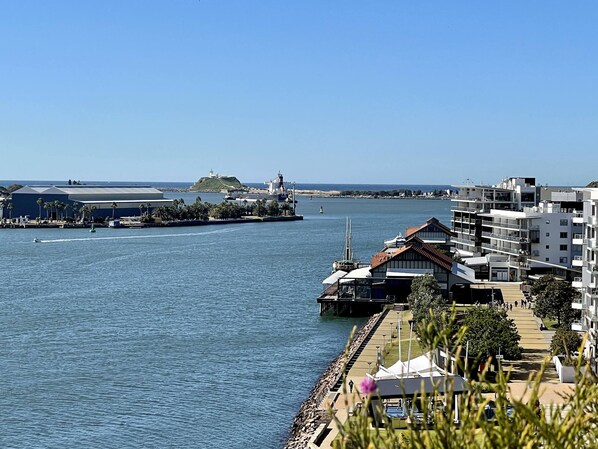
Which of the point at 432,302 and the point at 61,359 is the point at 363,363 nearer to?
the point at 432,302

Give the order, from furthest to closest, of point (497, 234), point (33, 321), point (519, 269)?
point (497, 234), point (519, 269), point (33, 321)

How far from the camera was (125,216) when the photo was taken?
9488 centimetres

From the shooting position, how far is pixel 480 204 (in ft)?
167

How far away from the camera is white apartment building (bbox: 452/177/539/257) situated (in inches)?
1971

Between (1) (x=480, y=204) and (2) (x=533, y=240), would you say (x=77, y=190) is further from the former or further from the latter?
(2) (x=533, y=240)

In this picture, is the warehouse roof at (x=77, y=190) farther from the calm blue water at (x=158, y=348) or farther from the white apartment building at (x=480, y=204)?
the white apartment building at (x=480, y=204)

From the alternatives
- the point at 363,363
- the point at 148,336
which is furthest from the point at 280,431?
the point at 148,336

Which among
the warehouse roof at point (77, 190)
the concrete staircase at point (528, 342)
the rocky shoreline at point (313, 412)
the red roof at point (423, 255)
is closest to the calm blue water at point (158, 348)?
the rocky shoreline at point (313, 412)

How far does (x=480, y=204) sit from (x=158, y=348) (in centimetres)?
2845

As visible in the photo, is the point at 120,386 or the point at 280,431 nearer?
the point at 280,431

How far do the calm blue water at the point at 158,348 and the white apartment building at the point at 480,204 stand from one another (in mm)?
8091

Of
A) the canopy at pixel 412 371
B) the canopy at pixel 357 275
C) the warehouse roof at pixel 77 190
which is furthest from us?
the warehouse roof at pixel 77 190

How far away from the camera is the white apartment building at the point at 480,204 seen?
50062 mm

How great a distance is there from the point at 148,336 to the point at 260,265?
24067 millimetres
